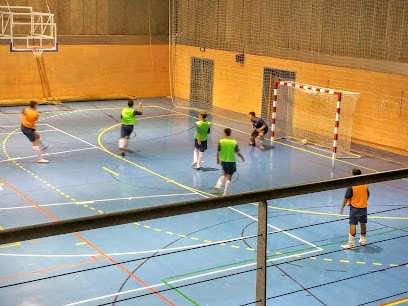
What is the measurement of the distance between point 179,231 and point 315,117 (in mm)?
11475

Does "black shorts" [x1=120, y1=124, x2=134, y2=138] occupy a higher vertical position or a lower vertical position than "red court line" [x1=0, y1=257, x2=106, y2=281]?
higher

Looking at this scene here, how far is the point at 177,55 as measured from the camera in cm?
3094

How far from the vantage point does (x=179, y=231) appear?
40.6 feet

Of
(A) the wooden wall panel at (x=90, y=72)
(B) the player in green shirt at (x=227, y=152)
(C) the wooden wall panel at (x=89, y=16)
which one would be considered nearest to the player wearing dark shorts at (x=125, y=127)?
(B) the player in green shirt at (x=227, y=152)

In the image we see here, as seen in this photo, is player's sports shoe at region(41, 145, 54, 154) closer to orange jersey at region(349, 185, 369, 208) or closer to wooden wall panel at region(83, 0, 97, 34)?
orange jersey at region(349, 185, 369, 208)

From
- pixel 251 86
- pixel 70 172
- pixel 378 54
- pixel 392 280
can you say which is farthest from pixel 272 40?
pixel 392 280

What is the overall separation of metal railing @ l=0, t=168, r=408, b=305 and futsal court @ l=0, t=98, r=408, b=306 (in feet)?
3.76

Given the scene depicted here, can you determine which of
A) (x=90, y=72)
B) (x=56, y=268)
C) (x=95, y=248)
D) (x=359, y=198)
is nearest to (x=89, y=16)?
(x=90, y=72)

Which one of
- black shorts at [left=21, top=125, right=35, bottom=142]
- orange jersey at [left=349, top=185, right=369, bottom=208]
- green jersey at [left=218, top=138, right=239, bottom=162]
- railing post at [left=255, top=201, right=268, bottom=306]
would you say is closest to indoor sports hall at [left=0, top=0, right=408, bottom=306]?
railing post at [left=255, top=201, right=268, bottom=306]

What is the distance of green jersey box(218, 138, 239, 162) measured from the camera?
46.7 ft

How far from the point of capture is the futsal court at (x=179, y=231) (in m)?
9.50

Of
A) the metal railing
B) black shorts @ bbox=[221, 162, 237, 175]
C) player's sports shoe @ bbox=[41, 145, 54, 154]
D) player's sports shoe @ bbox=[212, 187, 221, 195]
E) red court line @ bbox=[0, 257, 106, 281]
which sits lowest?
red court line @ bbox=[0, 257, 106, 281]

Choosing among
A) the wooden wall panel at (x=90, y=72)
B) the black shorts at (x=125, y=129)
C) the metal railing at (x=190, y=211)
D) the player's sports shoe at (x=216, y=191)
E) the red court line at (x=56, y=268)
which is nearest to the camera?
the metal railing at (x=190, y=211)

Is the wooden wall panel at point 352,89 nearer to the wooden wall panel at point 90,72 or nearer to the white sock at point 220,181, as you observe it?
the wooden wall panel at point 90,72
